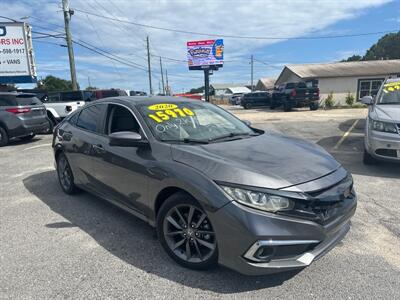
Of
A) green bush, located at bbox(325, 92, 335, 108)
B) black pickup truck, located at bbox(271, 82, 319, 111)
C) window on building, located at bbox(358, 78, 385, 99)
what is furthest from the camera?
window on building, located at bbox(358, 78, 385, 99)

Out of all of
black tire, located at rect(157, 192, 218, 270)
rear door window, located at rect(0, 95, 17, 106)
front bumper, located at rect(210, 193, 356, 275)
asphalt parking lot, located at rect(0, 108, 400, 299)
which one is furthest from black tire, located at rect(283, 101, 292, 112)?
front bumper, located at rect(210, 193, 356, 275)

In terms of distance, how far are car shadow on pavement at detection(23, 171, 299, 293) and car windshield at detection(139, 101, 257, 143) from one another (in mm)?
1182

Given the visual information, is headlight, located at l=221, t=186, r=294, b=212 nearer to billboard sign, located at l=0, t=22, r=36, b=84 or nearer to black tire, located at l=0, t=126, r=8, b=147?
black tire, located at l=0, t=126, r=8, b=147

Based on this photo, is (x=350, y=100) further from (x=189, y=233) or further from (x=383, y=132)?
(x=189, y=233)

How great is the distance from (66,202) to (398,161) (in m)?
5.48

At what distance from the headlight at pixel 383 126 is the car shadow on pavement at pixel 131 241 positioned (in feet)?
13.4

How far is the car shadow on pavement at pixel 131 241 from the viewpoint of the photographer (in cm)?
279

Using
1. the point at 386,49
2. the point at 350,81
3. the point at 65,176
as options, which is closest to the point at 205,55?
the point at 350,81

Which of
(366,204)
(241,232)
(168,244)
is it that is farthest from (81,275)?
(366,204)

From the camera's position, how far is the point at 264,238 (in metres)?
2.42

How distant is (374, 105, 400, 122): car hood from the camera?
5848mm

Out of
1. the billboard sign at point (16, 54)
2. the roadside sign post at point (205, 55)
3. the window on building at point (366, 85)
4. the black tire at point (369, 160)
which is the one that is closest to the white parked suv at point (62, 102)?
the billboard sign at point (16, 54)

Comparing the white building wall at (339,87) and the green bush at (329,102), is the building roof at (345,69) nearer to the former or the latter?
the white building wall at (339,87)

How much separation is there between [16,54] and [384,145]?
65.9 feet
